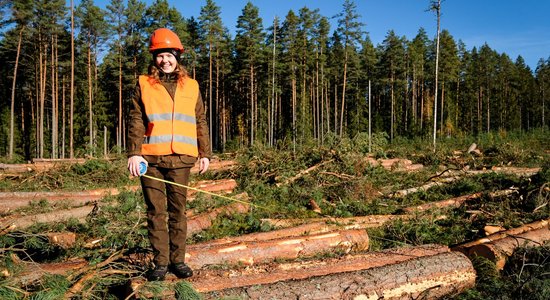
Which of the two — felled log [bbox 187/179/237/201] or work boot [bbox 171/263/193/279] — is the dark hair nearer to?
work boot [bbox 171/263/193/279]

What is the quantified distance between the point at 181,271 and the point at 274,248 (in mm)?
1517

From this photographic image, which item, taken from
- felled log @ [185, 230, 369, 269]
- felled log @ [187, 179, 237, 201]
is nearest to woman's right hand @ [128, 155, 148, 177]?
felled log @ [185, 230, 369, 269]

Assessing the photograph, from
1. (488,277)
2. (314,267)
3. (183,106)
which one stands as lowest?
(488,277)

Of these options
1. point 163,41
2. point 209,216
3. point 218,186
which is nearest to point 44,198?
point 218,186

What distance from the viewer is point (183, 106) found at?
3.50 metres

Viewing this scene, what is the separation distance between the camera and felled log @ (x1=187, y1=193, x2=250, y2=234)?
21.4 feet

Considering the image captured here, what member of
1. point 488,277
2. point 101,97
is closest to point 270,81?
point 101,97

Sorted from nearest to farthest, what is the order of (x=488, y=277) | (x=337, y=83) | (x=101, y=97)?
(x=488, y=277)
(x=101, y=97)
(x=337, y=83)

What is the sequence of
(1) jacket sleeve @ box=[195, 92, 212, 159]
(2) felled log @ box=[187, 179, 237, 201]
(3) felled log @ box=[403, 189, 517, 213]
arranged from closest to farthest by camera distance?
1. (1) jacket sleeve @ box=[195, 92, 212, 159]
2. (3) felled log @ box=[403, 189, 517, 213]
3. (2) felled log @ box=[187, 179, 237, 201]

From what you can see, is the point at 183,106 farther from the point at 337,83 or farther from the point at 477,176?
the point at 337,83

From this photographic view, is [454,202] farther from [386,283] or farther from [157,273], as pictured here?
[157,273]

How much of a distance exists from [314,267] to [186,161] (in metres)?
1.78

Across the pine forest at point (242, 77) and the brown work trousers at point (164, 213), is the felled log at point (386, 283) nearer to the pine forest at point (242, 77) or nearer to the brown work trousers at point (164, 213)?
the brown work trousers at point (164, 213)

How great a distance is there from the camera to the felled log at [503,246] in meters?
4.70
